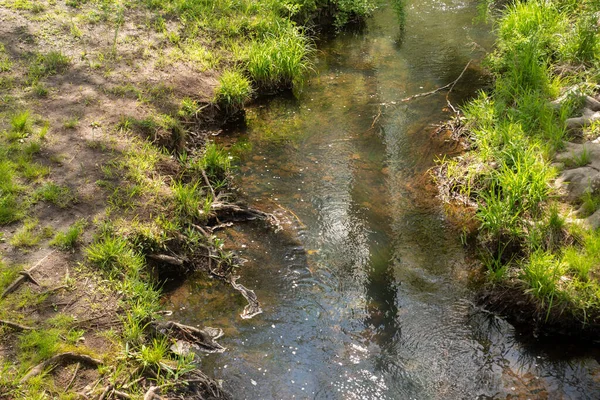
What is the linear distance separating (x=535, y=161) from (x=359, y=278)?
280 centimetres

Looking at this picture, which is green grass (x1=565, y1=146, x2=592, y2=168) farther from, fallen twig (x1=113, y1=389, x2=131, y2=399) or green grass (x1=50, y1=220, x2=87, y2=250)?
green grass (x1=50, y1=220, x2=87, y2=250)

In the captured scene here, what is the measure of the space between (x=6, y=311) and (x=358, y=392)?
334cm

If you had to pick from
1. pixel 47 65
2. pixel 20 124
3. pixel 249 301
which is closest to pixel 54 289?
pixel 249 301

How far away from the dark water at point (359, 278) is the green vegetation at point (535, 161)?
0.51 meters

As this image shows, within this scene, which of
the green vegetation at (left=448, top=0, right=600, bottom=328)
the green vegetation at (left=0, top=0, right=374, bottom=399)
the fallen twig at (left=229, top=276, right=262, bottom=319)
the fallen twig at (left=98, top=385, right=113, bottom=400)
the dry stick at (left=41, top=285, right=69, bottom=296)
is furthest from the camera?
the fallen twig at (left=229, top=276, right=262, bottom=319)

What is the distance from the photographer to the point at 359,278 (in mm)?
6156

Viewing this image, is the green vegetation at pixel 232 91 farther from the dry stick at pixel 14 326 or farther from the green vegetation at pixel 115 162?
the dry stick at pixel 14 326

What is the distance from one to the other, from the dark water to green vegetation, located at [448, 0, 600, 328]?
0.51 meters

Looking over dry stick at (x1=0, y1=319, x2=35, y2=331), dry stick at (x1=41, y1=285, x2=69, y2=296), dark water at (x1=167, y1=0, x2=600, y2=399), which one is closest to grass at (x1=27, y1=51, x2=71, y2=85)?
dark water at (x1=167, y1=0, x2=600, y2=399)

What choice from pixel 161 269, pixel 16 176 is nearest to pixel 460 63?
pixel 161 269

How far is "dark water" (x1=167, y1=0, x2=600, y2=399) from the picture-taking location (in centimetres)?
503

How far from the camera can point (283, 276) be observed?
619 centimetres

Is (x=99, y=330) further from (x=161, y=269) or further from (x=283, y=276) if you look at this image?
(x=283, y=276)

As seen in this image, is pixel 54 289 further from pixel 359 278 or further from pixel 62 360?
pixel 359 278
